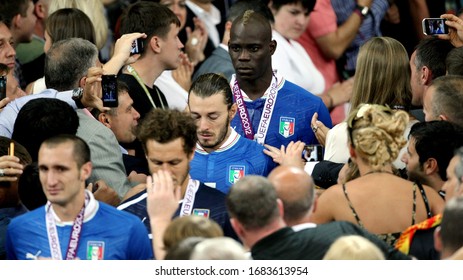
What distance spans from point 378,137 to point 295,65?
380cm

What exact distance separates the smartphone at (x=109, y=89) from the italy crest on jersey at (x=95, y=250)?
73.1 inches

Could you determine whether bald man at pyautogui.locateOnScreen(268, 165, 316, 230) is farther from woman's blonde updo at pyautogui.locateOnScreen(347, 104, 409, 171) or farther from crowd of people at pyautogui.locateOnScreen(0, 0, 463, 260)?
woman's blonde updo at pyautogui.locateOnScreen(347, 104, 409, 171)

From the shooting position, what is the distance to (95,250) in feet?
27.3

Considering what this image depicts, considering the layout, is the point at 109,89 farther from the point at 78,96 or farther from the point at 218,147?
the point at 218,147

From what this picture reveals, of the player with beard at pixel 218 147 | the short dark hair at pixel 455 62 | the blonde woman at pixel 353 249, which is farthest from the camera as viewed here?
the short dark hair at pixel 455 62

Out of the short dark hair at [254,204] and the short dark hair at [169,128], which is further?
the short dark hair at [169,128]

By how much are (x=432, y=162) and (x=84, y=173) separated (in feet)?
7.33

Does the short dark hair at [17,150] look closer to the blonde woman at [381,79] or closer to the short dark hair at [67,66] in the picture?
the short dark hair at [67,66]

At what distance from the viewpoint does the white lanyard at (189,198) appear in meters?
8.81

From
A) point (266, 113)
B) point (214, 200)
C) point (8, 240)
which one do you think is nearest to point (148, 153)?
point (214, 200)

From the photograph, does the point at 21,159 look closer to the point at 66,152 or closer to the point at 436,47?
the point at 66,152

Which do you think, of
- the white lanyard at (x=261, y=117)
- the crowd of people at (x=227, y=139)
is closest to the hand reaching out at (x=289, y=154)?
the crowd of people at (x=227, y=139)

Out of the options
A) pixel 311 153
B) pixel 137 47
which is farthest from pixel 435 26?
pixel 137 47

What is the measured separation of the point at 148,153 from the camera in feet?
29.3
